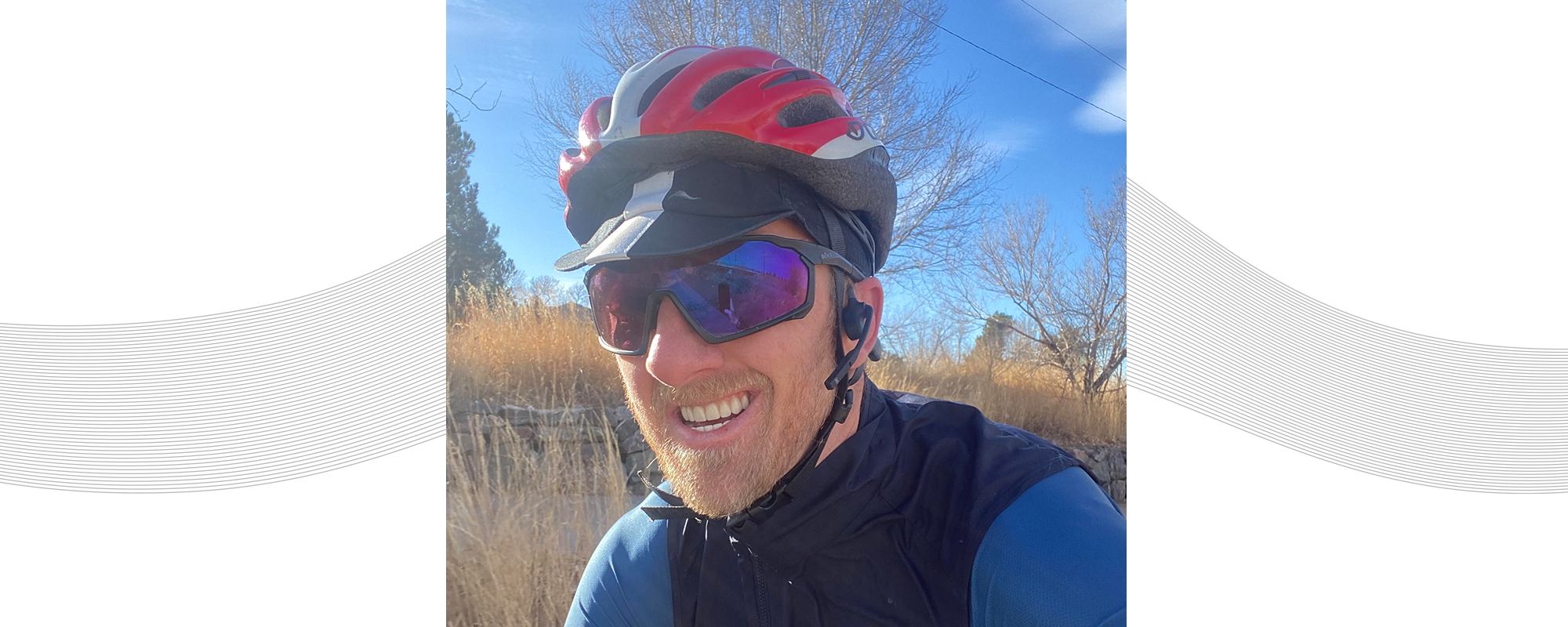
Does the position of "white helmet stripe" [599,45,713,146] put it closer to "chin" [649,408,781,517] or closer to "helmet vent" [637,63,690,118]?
"helmet vent" [637,63,690,118]

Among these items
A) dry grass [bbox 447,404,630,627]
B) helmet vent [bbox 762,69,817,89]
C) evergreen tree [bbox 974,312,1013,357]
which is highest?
helmet vent [bbox 762,69,817,89]

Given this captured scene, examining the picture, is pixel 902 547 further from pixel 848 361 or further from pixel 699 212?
pixel 699 212

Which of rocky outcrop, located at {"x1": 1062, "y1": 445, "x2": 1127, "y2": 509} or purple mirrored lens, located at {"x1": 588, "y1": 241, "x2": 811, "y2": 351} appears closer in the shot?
purple mirrored lens, located at {"x1": 588, "y1": 241, "x2": 811, "y2": 351}

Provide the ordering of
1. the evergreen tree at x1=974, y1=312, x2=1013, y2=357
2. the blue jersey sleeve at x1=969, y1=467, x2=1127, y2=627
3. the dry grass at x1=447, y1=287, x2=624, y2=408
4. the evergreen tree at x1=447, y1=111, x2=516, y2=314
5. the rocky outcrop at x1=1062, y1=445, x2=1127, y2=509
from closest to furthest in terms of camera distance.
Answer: the blue jersey sleeve at x1=969, y1=467, x2=1127, y2=627 < the evergreen tree at x1=447, y1=111, x2=516, y2=314 < the evergreen tree at x1=974, y1=312, x2=1013, y2=357 < the rocky outcrop at x1=1062, y1=445, x2=1127, y2=509 < the dry grass at x1=447, y1=287, x2=624, y2=408

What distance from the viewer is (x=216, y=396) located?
1.90 metres

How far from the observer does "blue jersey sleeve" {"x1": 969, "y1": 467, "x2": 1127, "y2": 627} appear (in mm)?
1106

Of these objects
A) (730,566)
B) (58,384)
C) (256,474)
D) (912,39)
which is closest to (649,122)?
(730,566)

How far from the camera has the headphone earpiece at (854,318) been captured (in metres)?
1.27

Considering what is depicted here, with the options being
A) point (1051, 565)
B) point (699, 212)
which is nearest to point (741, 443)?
point (699, 212)

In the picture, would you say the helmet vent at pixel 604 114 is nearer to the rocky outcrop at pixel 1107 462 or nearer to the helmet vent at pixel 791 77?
the helmet vent at pixel 791 77

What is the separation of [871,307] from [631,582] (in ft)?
2.37

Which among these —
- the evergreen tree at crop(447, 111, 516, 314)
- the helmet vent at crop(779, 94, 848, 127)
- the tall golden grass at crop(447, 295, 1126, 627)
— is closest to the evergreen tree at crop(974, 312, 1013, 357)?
the tall golden grass at crop(447, 295, 1126, 627)
